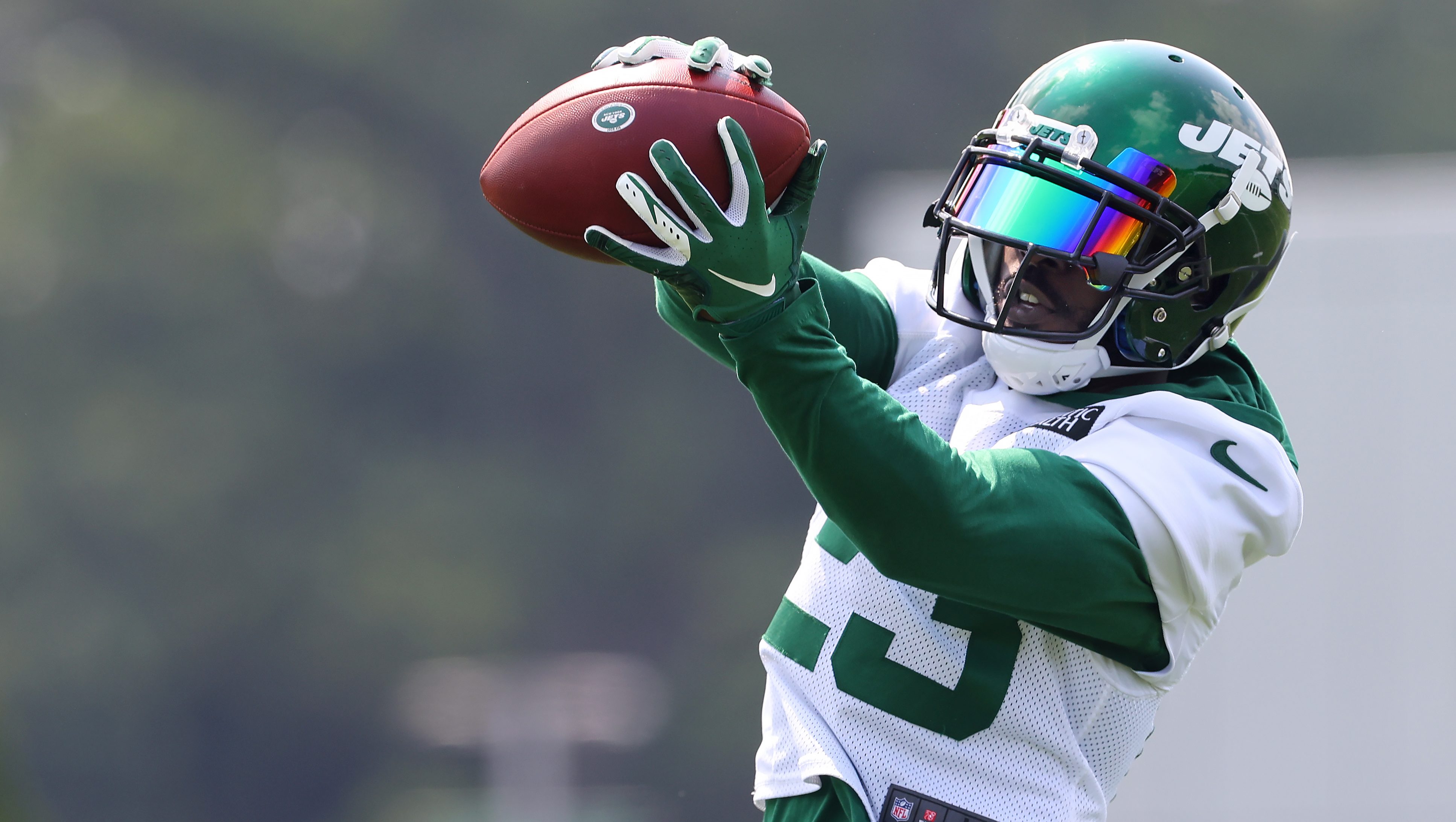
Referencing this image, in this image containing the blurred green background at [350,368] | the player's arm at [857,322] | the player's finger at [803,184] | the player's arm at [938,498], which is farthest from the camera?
the blurred green background at [350,368]

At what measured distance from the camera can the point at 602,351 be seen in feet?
55.8

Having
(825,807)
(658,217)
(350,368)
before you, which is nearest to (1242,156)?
(658,217)

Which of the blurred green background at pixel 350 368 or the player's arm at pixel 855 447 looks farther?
the blurred green background at pixel 350 368

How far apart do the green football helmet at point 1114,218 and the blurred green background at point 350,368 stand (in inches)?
534

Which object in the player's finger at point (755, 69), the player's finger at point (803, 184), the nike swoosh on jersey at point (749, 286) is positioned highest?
the player's finger at point (755, 69)

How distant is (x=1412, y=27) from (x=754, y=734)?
10.1 metres

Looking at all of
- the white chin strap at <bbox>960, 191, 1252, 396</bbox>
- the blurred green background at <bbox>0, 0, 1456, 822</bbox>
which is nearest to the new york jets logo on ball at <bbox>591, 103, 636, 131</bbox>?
the white chin strap at <bbox>960, 191, 1252, 396</bbox>

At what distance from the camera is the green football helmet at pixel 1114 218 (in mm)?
1903

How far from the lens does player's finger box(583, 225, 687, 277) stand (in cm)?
158

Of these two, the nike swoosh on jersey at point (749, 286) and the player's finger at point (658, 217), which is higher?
the player's finger at point (658, 217)

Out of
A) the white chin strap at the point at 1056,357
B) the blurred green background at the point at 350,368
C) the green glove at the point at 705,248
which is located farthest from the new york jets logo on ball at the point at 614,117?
the blurred green background at the point at 350,368

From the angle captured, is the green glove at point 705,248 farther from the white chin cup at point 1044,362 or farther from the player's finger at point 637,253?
the white chin cup at point 1044,362

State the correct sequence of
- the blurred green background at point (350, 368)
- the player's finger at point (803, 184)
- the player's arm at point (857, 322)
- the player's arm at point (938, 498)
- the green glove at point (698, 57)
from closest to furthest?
1. the player's arm at point (938, 498)
2. the player's finger at point (803, 184)
3. the green glove at point (698, 57)
4. the player's arm at point (857, 322)
5. the blurred green background at point (350, 368)

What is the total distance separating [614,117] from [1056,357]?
0.60 m
